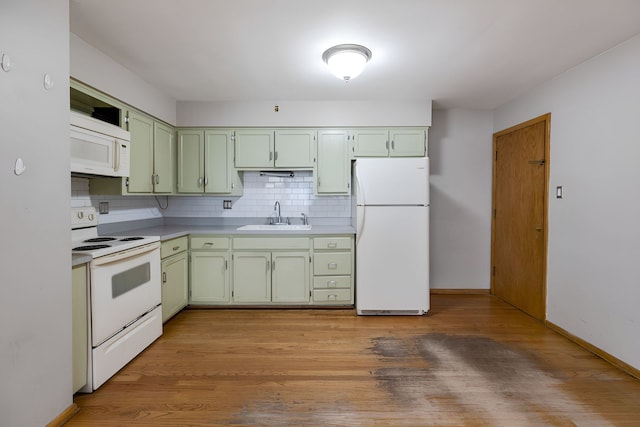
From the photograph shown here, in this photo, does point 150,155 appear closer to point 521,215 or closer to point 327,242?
point 327,242

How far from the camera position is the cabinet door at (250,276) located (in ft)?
10.8

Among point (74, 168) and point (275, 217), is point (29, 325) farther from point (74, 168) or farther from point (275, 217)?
Result: point (275, 217)

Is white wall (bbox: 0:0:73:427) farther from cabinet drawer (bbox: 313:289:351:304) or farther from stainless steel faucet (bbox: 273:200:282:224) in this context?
stainless steel faucet (bbox: 273:200:282:224)

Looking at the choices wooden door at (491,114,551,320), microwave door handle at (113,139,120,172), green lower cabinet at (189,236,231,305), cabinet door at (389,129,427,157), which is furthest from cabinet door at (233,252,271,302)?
wooden door at (491,114,551,320)

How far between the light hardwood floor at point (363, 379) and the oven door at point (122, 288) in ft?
1.23

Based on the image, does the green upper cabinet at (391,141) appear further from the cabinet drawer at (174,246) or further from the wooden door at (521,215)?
the cabinet drawer at (174,246)

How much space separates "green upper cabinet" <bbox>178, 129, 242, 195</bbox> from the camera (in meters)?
3.52

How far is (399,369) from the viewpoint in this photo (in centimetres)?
216

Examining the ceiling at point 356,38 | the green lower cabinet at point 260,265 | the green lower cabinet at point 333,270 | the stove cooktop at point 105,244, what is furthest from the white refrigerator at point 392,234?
the stove cooktop at point 105,244

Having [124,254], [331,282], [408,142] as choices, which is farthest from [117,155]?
[408,142]

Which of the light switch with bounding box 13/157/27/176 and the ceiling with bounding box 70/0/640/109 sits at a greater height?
the ceiling with bounding box 70/0/640/109

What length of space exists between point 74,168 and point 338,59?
2016 mm

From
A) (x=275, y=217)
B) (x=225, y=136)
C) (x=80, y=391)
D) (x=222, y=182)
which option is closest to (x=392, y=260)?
(x=275, y=217)

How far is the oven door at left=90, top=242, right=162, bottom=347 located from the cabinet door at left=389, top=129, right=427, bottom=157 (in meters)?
2.68
